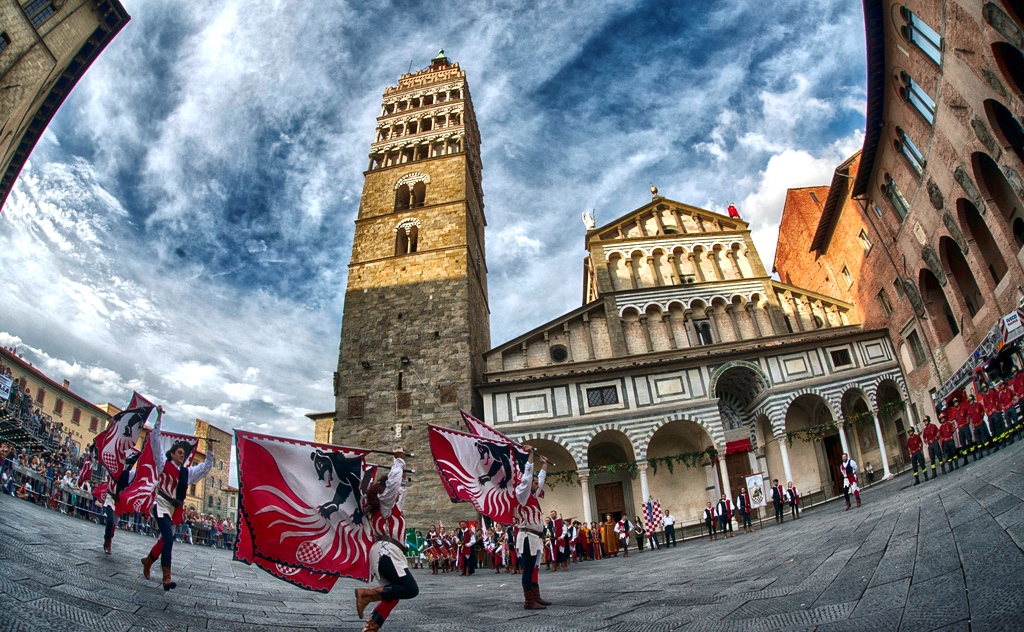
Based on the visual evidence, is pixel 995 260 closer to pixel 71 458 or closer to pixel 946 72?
pixel 946 72

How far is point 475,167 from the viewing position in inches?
1266

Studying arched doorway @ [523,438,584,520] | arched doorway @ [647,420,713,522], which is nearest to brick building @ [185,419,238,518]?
arched doorway @ [523,438,584,520]

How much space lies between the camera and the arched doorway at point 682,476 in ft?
65.1

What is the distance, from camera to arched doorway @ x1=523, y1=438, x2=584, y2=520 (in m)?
19.9

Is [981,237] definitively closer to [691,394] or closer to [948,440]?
[948,440]

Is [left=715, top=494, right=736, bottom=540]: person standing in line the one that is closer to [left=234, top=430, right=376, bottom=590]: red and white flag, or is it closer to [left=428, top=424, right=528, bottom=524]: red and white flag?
[left=428, top=424, right=528, bottom=524]: red and white flag

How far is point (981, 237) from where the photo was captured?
15555 millimetres

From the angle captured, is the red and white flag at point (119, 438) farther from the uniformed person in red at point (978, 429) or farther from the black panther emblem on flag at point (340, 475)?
the uniformed person in red at point (978, 429)

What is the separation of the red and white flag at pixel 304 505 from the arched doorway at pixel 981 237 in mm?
18654

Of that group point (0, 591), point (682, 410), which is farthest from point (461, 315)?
point (0, 591)

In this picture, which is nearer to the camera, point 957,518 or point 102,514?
point 957,518

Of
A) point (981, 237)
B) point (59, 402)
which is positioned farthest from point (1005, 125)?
point (59, 402)

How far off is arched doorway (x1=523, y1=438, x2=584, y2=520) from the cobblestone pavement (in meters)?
12.1

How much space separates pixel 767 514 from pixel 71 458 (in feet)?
96.5
